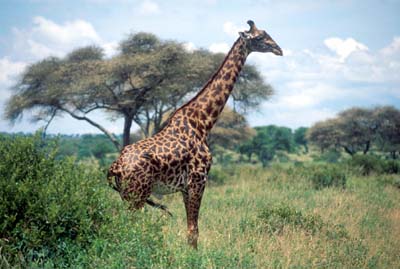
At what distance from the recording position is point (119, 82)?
20.2m

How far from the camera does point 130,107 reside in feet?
66.4

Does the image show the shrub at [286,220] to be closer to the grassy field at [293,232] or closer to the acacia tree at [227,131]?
the grassy field at [293,232]

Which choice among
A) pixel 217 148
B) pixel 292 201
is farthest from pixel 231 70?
pixel 217 148

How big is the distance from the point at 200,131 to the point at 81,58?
16.8 m

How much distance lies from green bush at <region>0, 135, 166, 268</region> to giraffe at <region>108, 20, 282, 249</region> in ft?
1.51

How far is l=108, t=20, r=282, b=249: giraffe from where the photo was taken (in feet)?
18.8

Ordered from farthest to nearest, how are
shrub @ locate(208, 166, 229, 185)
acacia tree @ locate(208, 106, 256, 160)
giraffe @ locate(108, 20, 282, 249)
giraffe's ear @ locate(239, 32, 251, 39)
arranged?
acacia tree @ locate(208, 106, 256, 160), shrub @ locate(208, 166, 229, 185), giraffe's ear @ locate(239, 32, 251, 39), giraffe @ locate(108, 20, 282, 249)

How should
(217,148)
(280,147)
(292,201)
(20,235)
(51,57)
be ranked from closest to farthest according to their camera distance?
(20,235) < (292,201) < (51,57) < (217,148) < (280,147)

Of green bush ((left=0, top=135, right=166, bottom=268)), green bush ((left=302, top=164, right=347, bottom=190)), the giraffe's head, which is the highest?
the giraffe's head

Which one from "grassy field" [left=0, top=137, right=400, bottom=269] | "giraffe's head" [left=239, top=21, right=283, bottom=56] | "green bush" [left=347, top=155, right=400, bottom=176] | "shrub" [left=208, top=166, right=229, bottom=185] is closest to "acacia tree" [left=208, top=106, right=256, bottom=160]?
"shrub" [left=208, top=166, right=229, bottom=185]

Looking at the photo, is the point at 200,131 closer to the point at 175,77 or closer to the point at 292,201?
the point at 292,201

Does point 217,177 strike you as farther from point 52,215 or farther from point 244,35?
point 52,215

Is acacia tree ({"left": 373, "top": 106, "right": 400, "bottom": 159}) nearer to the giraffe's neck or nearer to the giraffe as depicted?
the giraffe's neck

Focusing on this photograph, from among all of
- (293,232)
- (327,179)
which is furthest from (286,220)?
(327,179)
